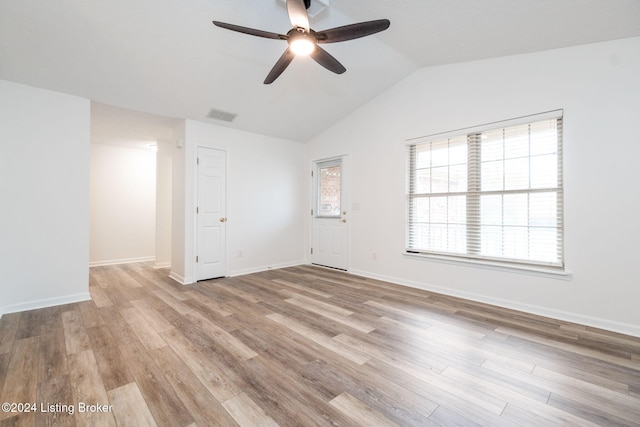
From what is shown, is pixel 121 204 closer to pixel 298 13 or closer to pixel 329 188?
pixel 329 188

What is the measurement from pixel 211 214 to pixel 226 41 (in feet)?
8.76

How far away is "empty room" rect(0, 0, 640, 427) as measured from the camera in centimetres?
184

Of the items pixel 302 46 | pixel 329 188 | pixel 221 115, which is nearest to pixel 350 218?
pixel 329 188

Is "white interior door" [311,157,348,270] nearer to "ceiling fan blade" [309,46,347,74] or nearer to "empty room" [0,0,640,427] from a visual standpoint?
"empty room" [0,0,640,427]

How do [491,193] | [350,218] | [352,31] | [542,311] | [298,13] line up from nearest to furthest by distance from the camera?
[298,13], [352,31], [542,311], [491,193], [350,218]

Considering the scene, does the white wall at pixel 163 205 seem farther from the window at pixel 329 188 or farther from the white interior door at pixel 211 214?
the window at pixel 329 188

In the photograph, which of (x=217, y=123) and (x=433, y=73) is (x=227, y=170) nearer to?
(x=217, y=123)

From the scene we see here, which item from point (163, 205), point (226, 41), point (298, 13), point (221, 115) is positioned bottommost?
point (163, 205)

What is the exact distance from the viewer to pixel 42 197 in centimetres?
334

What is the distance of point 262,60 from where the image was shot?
3.48 meters

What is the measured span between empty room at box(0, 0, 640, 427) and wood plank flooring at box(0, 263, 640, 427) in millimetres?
21

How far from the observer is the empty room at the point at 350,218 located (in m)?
1.84

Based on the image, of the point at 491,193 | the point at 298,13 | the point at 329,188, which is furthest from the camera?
the point at 329,188

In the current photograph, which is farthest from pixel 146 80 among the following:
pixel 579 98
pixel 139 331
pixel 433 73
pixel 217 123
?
pixel 579 98
